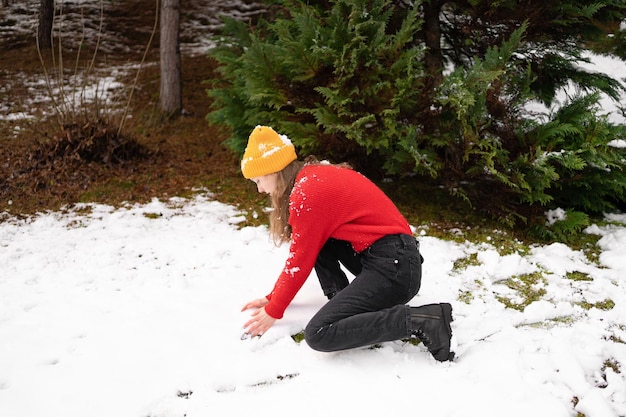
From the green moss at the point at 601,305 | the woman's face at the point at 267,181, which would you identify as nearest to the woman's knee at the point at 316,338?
the woman's face at the point at 267,181

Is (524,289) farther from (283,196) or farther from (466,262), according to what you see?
(283,196)

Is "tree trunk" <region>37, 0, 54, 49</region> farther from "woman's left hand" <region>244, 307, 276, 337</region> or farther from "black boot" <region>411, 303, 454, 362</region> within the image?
"black boot" <region>411, 303, 454, 362</region>

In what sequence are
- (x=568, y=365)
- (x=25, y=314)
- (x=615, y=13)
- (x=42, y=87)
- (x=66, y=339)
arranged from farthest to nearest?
(x=42, y=87), (x=615, y=13), (x=25, y=314), (x=66, y=339), (x=568, y=365)

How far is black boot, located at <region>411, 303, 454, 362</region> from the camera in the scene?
243 centimetres

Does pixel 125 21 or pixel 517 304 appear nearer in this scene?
pixel 517 304

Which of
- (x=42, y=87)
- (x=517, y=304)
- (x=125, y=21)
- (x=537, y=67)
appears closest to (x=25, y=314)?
(x=517, y=304)

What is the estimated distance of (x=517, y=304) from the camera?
3.12 m

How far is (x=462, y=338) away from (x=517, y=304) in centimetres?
63

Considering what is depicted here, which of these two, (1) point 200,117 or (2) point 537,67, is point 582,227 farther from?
(1) point 200,117

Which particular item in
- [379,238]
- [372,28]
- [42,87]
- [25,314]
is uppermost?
[372,28]

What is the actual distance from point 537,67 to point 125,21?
15.9 metres

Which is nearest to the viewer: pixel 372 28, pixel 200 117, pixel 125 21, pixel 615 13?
pixel 372 28

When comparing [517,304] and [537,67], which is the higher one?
[537,67]

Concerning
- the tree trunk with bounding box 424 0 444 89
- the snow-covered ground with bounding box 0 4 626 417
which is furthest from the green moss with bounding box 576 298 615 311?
the tree trunk with bounding box 424 0 444 89
